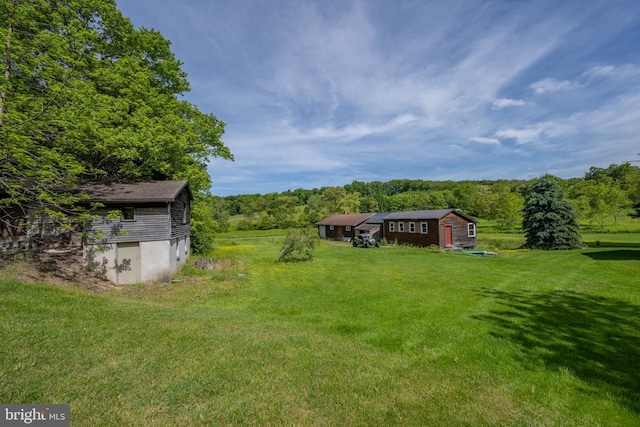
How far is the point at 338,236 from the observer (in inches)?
1796

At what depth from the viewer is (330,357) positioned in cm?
598

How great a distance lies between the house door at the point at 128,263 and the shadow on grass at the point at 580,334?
654 inches

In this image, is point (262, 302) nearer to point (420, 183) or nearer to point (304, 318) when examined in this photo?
point (304, 318)

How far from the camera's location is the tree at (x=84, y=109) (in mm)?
9742

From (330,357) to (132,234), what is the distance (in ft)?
45.8

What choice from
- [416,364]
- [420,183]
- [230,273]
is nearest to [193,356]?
[416,364]

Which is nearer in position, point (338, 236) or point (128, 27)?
point (128, 27)

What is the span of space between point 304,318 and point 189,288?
728cm

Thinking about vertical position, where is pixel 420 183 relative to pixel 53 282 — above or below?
above

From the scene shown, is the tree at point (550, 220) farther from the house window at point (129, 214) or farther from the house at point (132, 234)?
the house window at point (129, 214)

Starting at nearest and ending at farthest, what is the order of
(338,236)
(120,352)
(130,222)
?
(120,352)
(130,222)
(338,236)

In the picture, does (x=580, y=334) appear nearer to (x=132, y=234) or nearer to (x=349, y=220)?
→ (x=132, y=234)

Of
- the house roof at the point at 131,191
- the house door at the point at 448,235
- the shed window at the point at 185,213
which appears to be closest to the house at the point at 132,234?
the house roof at the point at 131,191

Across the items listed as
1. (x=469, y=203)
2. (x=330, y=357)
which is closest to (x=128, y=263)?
(x=330, y=357)
